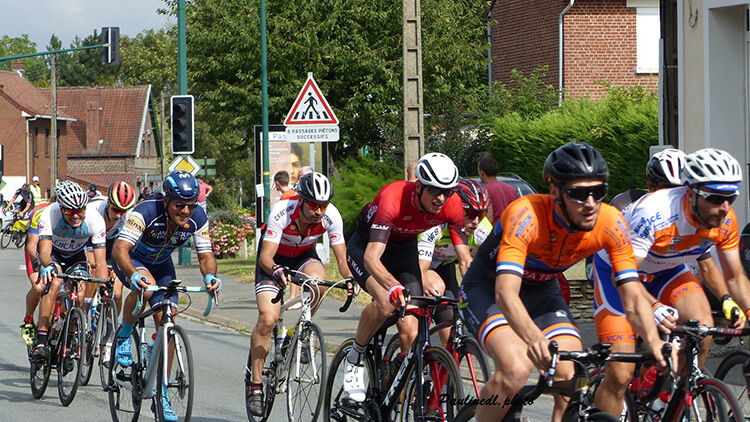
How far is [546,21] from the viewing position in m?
34.9

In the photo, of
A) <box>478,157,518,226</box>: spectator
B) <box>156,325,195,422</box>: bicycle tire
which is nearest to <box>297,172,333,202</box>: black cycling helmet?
<box>156,325,195,422</box>: bicycle tire

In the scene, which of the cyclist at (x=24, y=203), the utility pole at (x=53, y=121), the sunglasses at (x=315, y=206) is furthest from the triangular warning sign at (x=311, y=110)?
the utility pole at (x=53, y=121)

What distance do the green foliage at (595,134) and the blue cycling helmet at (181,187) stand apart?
58.1 ft

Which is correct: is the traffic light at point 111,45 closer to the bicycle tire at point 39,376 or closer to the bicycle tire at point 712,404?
the bicycle tire at point 39,376

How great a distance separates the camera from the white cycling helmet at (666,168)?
7.31m

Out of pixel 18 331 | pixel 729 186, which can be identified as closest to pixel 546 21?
pixel 18 331

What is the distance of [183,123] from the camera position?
72.8 ft

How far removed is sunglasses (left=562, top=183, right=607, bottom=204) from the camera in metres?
4.86

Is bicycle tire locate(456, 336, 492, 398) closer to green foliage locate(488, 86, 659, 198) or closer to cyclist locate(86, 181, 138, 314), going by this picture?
cyclist locate(86, 181, 138, 314)

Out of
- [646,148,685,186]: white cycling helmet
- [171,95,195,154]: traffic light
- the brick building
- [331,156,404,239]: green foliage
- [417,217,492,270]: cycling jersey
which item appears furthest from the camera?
the brick building

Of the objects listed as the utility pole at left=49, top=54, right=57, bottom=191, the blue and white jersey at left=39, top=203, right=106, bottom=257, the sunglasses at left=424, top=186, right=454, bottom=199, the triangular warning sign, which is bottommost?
the blue and white jersey at left=39, top=203, right=106, bottom=257

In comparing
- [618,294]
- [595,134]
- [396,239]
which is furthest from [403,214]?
[595,134]

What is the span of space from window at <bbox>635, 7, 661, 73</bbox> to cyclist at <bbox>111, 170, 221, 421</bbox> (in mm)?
27052

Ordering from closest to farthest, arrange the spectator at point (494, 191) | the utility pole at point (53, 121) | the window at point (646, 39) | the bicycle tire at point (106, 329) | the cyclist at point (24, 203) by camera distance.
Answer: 1. the bicycle tire at point (106, 329)
2. the spectator at point (494, 191)
3. the window at point (646, 39)
4. the cyclist at point (24, 203)
5. the utility pole at point (53, 121)
